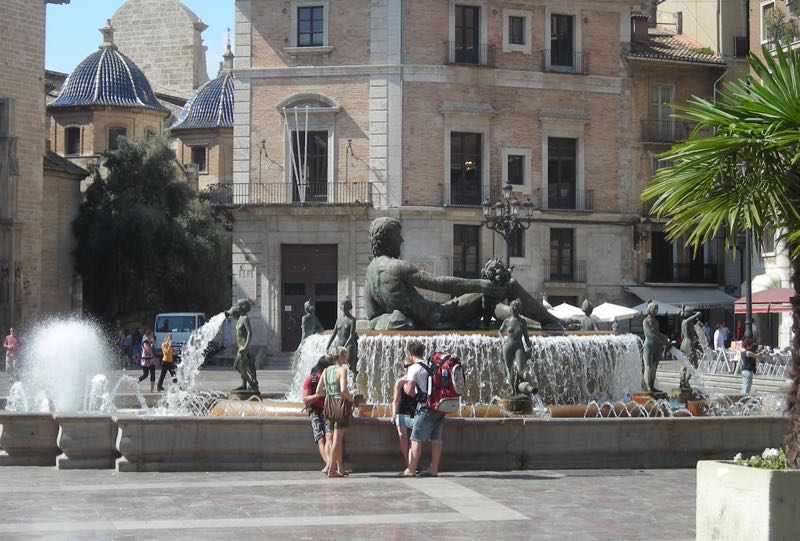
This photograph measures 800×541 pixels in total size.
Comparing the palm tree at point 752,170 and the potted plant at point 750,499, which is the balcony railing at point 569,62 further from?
the potted plant at point 750,499

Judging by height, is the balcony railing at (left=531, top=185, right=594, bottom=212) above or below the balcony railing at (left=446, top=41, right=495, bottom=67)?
below

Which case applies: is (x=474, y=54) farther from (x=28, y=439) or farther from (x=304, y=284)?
(x=28, y=439)

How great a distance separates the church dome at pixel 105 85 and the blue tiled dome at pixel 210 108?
110 inches

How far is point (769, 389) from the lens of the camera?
31.2 m

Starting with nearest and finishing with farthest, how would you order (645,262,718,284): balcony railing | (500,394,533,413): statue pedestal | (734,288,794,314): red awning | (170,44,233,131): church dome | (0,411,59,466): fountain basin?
(0,411,59,466): fountain basin → (500,394,533,413): statue pedestal → (734,288,794,314): red awning → (645,262,718,284): balcony railing → (170,44,233,131): church dome

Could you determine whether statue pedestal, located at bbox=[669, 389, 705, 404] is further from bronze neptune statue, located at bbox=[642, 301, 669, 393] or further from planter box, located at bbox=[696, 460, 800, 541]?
planter box, located at bbox=[696, 460, 800, 541]

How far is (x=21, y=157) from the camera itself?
50.6 meters

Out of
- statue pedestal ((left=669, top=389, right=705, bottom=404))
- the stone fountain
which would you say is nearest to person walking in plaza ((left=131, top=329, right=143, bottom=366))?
the stone fountain

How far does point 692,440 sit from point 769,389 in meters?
16.9

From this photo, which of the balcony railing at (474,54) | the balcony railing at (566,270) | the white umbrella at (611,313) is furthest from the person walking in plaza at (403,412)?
the balcony railing at (566,270)

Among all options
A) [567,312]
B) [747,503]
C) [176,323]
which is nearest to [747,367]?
[567,312]

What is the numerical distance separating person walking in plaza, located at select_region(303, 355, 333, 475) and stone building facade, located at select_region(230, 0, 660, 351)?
91.4 feet

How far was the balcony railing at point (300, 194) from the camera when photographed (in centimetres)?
4275

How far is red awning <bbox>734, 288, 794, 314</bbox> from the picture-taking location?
40500 mm
